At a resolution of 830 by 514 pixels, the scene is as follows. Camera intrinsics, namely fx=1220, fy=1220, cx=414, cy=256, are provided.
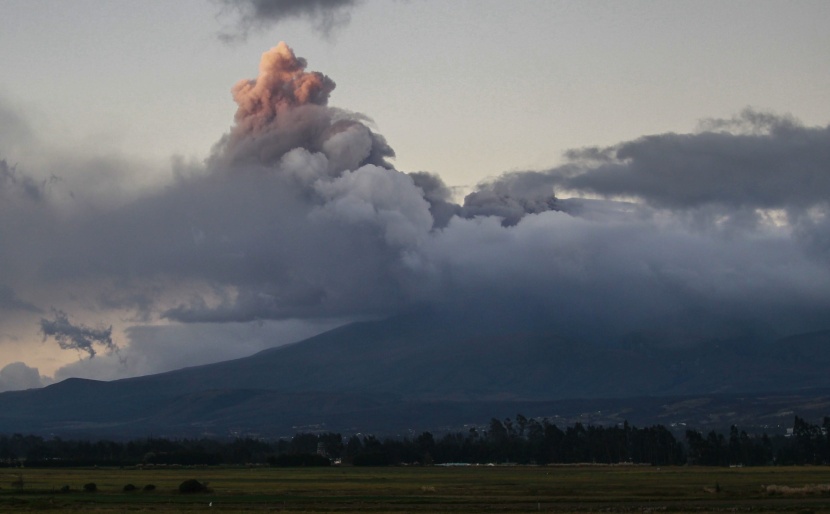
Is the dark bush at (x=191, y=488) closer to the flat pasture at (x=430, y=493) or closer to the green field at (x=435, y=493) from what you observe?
the flat pasture at (x=430, y=493)

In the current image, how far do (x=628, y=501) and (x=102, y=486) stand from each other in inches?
2296

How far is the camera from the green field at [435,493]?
312 feet

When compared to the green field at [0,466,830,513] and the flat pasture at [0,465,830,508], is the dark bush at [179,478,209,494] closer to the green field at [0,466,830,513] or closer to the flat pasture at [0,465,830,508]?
the flat pasture at [0,465,830,508]

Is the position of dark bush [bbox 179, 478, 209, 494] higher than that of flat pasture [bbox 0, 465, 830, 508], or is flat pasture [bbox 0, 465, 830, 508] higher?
dark bush [bbox 179, 478, 209, 494]

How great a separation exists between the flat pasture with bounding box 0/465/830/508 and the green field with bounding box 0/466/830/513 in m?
0.09

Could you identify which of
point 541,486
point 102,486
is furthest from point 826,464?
point 102,486

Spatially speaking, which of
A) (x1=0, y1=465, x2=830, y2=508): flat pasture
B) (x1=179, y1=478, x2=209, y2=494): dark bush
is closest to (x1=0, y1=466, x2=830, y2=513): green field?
(x1=0, y1=465, x2=830, y2=508): flat pasture

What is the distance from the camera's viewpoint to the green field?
95.2 meters

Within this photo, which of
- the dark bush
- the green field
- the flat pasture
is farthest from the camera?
the dark bush

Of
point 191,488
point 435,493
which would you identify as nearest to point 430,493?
point 435,493

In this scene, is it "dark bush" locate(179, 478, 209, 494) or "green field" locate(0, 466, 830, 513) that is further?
"dark bush" locate(179, 478, 209, 494)

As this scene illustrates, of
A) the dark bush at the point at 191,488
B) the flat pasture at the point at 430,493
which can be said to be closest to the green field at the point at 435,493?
the flat pasture at the point at 430,493

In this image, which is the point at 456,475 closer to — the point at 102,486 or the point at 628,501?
the point at 102,486

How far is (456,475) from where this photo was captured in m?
162
